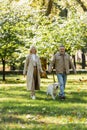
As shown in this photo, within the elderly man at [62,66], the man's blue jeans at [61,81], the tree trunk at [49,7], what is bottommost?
the man's blue jeans at [61,81]

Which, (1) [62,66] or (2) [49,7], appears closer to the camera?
(1) [62,66]

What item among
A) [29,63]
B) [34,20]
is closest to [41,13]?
[34,20]

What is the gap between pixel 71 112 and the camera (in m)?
12.5

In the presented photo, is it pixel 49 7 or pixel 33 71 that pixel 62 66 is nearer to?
pixel 33 71

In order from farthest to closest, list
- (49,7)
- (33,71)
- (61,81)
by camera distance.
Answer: (49,7) → (33,71) → (61,81)

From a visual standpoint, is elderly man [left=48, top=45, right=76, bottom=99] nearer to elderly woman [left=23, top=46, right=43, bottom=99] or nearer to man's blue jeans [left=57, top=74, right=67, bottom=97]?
man's blue jeans [left=57, top=74, right=67, bottom=97]

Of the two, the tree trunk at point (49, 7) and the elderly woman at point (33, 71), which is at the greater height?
the tree trunk at point (49, 7)

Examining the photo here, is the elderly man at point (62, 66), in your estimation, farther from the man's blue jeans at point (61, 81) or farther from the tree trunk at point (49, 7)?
the tree trunk at point (49, 7)

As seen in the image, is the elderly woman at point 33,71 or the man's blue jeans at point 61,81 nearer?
the man's blue jeans at point 61,81

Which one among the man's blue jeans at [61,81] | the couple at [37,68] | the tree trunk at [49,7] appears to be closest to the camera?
the man's blue jeans at [61,81]

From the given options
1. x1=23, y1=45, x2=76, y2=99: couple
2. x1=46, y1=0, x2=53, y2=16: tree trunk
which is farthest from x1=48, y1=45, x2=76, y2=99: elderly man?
x1=46, y1=0, x2=53, y2=16: tree trunk

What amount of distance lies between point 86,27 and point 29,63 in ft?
57.8

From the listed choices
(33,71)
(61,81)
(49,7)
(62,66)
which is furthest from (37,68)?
(49,7)

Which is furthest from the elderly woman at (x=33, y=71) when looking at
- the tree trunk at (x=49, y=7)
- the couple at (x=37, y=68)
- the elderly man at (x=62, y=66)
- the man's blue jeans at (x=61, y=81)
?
the tree trunk at (x=49, y=7)
